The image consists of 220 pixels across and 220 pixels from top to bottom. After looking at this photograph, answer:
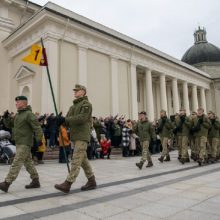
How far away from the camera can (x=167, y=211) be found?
3916mm

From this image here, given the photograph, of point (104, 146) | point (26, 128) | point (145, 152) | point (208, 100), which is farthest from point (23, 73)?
point (208, 100)

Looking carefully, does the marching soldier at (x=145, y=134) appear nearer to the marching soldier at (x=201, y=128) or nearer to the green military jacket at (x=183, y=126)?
the green military jacket at (x=183, y=126)

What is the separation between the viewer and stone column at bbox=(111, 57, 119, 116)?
872 inches

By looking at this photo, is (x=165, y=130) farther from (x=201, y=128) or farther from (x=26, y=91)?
(x=26, y=91)

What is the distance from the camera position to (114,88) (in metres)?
22.6

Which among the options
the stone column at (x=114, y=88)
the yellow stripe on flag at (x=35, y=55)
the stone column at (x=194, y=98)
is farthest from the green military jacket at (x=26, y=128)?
the stone column at (x=194, y=98)

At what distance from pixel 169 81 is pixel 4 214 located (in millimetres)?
31962

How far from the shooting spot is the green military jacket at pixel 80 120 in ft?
17.0

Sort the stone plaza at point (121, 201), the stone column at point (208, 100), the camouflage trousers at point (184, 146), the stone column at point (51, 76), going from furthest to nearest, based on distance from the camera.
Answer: the stone column at point (208, 100) → the stone column at point (51, 76) → the camouflage trousers at point (184, 146) → the stone plaza at point (121, 201)

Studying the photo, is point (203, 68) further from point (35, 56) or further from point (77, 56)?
point (35, 56)

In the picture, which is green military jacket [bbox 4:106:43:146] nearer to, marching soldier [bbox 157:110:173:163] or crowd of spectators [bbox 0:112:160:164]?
crowd of spectators [bbox 0:112:160:164]

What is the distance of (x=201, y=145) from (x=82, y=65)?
39.9 feet

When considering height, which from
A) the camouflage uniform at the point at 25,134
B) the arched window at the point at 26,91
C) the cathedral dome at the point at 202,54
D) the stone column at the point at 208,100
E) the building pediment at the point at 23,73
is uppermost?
the cathedral dome at the point at 202,54

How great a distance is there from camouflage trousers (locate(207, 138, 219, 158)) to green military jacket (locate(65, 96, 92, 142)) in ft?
24.3
